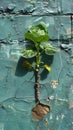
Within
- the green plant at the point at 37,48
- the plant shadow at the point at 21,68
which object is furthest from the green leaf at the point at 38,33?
the plant shadow at the point at 21,68

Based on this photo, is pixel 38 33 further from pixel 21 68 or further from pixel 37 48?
pixel 21 68

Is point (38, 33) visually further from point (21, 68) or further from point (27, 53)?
point (21, 68)

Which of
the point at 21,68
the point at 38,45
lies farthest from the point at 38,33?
the point at 21,68

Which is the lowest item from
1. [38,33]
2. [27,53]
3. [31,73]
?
[31,73]

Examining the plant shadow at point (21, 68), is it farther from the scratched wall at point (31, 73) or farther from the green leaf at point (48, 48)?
the green leaf at point (48, 48)

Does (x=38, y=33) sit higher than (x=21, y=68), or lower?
higher

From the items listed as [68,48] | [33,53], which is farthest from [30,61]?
[68,48]
